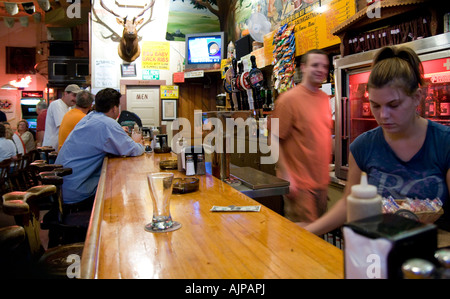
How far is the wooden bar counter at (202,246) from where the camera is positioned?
1.07 m

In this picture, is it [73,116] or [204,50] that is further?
[204,50]

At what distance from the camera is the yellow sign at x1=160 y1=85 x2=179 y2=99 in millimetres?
8547

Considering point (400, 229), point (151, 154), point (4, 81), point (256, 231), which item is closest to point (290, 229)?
point (256, 231)

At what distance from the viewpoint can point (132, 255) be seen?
1198 millimetres

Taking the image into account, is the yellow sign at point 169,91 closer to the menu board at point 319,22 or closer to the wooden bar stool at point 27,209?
the menu board at point 319,22

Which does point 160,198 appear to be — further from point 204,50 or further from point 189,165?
point 204,50

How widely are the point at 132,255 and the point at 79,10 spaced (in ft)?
35.5

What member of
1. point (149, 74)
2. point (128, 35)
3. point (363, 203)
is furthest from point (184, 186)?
point (149, 74)

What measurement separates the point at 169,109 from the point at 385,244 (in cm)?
830

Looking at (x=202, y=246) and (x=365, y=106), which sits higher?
(x=365, y=106)

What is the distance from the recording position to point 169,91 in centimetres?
860

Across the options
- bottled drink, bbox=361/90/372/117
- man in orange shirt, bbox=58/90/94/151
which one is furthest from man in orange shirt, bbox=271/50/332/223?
man in orange shirt, bbox=58/90/94/151

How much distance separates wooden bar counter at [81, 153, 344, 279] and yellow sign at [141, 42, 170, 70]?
7.00m

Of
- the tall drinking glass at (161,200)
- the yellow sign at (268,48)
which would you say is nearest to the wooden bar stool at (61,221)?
the tall drinking glass at (161,200)
